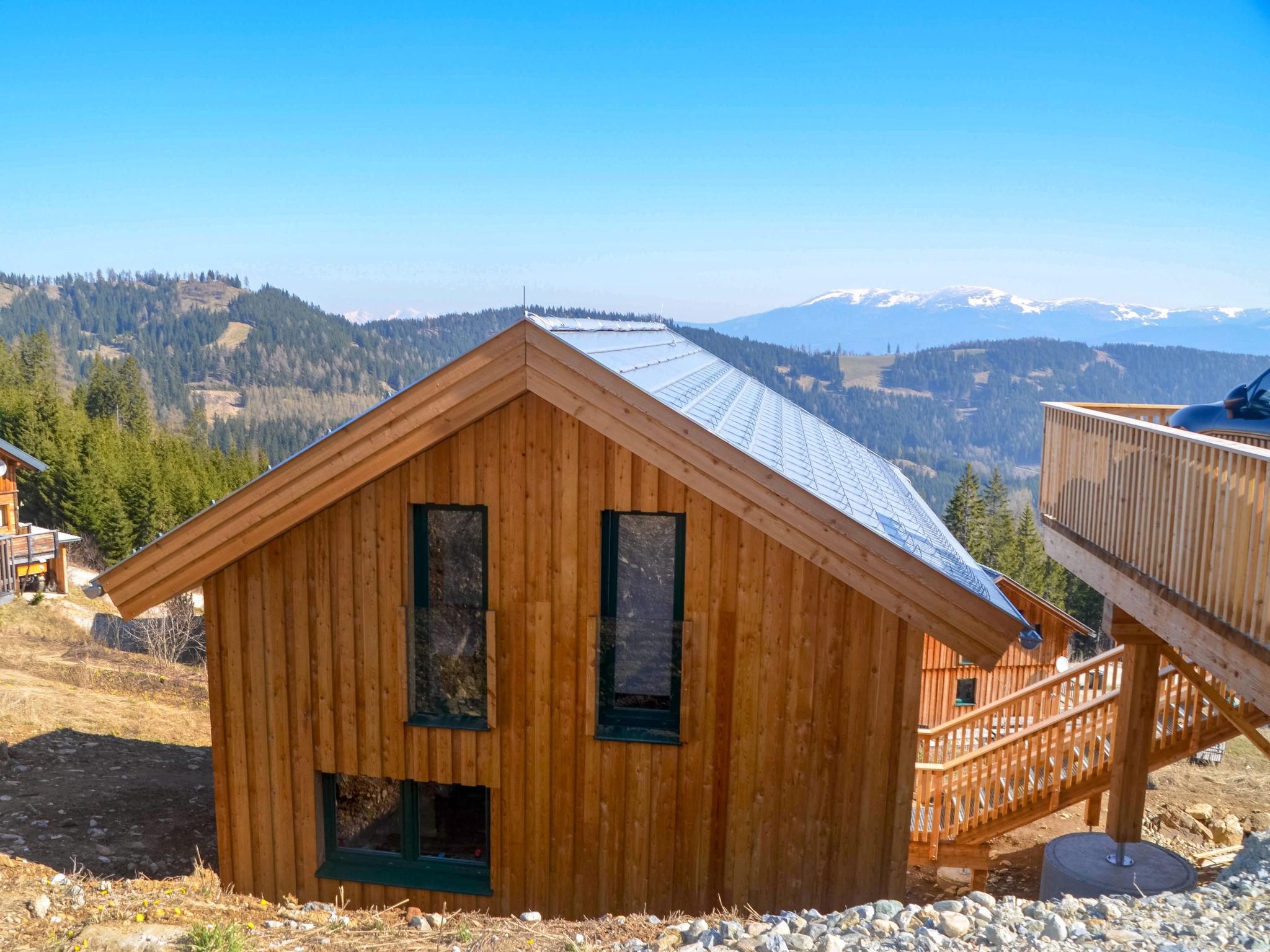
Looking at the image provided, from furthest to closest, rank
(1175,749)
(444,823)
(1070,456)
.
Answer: (1175,749)
(1070,456)
(444,823)

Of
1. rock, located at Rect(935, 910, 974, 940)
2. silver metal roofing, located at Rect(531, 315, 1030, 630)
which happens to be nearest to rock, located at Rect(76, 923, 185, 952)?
rock, located at Rect(935, 910, 974, 940)

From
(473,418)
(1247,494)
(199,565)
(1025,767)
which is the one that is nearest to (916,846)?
(1025,767)

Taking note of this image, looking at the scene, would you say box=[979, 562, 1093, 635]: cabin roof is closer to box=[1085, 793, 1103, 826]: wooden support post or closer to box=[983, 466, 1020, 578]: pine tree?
box=[1085, 793, 1103, 826]: wooden support post

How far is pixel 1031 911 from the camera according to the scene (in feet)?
19.0

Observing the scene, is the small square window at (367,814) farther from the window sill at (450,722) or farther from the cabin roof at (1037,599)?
the cabin roof at (1037,599)

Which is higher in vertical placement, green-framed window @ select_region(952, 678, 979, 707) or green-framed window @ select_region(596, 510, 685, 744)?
green-framed window @ select_region(596, 510, 685, 744)

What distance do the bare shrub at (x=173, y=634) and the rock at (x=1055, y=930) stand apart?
→ 2316 centimetres

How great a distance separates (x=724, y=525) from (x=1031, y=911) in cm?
343

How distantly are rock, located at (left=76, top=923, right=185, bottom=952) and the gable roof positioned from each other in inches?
96.2

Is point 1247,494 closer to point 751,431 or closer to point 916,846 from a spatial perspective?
point 751,431

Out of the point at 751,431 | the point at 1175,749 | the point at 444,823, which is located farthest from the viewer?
the point at 1175,749

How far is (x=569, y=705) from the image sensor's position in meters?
7.77

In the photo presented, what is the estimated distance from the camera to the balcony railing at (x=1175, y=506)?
6379 millimetres

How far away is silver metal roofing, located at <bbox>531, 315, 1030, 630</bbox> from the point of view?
312 inches
